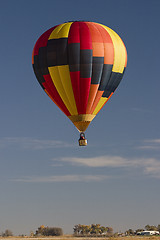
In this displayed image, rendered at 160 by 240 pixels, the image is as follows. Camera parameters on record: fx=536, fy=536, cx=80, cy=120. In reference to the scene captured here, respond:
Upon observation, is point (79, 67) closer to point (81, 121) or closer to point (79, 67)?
point (79, 67)

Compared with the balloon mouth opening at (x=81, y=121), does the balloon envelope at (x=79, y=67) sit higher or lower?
higher

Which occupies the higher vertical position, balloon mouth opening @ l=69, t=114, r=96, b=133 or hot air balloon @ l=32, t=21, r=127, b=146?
hot air balloon @ l=32, t=21, r=127, b=146

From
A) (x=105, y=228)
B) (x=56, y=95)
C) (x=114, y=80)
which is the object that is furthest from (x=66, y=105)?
(x=105, y=228)

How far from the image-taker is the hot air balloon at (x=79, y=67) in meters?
64.5

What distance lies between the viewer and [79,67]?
64438 millimetres

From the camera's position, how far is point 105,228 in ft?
598

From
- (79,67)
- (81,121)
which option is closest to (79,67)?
(79,67)

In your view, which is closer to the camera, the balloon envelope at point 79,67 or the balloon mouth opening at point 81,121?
the balloon envelope at point 79,67

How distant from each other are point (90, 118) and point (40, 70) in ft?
28.6

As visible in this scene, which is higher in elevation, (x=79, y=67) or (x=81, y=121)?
(x=79, y=67)

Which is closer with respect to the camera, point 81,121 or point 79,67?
point 79,67

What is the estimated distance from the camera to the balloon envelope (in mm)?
64500

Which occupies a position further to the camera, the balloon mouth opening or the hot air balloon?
the balloon mouth opening

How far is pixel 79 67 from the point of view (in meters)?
64.4
